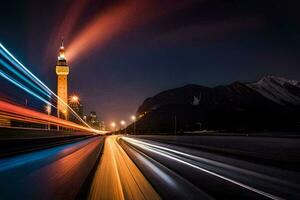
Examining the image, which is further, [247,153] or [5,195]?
[247,153]

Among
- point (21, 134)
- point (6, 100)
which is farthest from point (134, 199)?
point (21, 134)

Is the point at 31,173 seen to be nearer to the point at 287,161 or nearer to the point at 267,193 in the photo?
the point at 267,193

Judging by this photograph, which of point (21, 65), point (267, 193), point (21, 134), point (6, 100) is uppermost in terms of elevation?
point (21, 65)

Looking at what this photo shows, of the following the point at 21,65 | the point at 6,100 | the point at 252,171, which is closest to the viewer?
the point at 252,171

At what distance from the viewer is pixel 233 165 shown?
2403 cm

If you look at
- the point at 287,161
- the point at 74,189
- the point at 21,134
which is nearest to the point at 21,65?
the point at 21,134

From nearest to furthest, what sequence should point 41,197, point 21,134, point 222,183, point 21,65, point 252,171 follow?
point 41,197
point 222,183
point 252,171
point 21,134
point 21,65

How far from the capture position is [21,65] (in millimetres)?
45188

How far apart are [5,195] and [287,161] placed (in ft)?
52.9

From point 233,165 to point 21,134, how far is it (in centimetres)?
1541

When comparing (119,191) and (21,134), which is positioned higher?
(21,134)

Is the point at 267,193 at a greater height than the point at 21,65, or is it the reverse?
the point at 21,65

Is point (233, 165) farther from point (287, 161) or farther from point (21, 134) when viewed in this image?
point (21, 134)

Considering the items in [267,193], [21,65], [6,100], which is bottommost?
[267,193]
